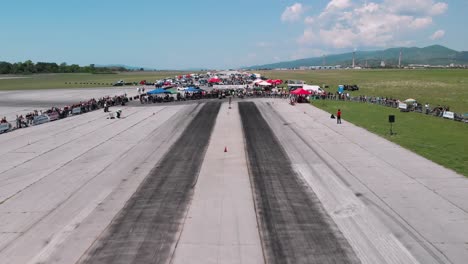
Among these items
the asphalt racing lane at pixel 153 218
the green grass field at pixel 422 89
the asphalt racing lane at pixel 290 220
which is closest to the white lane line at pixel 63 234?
the asphalt racing lane at pixel 153 218

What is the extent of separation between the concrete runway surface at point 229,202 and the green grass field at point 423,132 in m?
1.48

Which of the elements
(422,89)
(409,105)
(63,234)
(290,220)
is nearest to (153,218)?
(63,234)

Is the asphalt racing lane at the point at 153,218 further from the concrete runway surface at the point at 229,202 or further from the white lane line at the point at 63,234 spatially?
the white lane line at the point at 63,234

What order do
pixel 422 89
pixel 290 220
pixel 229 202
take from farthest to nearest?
1. pixel 422 89
2. pixel 229 202
3. pixel 290 220

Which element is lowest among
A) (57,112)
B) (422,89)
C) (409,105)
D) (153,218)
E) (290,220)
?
(290,220)

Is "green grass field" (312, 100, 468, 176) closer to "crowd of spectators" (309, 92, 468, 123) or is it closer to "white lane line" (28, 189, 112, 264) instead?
"crowd of spectators" (309, 92, 468, 123)

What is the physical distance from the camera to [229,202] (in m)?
17.8

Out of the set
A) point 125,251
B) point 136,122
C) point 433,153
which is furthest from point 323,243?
point 136,122

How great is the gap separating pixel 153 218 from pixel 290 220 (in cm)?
515

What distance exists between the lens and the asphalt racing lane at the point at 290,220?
12836mm

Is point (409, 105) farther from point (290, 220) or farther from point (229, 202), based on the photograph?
point (290, 220)

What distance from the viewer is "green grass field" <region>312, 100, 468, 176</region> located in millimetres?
25281

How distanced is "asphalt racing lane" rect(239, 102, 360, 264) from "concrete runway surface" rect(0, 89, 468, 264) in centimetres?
5

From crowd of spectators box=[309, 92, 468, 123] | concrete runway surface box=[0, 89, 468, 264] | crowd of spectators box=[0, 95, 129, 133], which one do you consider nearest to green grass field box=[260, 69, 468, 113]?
crowd of spectators box=[309, 92, 468, 123]
